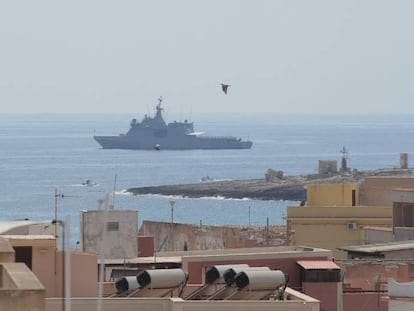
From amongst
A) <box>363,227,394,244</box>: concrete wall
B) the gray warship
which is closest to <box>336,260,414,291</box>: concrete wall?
<box>363,227,394,244</box>: concrete wall

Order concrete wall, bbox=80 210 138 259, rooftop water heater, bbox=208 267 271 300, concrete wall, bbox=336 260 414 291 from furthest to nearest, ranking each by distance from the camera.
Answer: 1. concrete wall, bbox=336 260 414 291
2. concrete wall, bbox=80 210 138 259
3. rooftop water heater, bbox=208 267 271 300

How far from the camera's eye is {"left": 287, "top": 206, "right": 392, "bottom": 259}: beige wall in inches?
1371

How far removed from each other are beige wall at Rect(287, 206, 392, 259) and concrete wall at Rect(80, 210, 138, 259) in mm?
14316

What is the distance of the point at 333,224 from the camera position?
3509 cm

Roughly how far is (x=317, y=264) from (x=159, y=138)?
175626mm

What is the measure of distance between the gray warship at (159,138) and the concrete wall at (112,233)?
166956 millimetres

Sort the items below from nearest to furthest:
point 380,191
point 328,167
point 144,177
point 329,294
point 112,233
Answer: point 329,294 < point 112,233 < point 380,191 < point 328,167 < point 144,177

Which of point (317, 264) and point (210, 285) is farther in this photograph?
point (317, 264)

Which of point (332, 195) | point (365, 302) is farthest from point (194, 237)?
point (365, 302)

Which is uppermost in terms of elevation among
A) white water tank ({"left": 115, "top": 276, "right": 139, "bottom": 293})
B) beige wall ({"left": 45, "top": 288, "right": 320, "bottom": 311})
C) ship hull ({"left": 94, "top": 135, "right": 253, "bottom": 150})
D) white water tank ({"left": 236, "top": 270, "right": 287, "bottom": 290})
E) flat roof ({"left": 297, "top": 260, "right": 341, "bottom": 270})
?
ship hull ({"left": 94, "top": 135, "right": 253, "bottom": 150})

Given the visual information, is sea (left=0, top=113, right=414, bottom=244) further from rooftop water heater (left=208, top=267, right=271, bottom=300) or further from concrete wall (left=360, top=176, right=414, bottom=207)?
rooftop water heater (left=208, top=267, right=271, bottom=300)

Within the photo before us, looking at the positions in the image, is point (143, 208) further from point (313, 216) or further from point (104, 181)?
point (313, 216)

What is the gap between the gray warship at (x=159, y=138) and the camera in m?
191

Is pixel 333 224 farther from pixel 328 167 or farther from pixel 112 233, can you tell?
pixel 328 167
